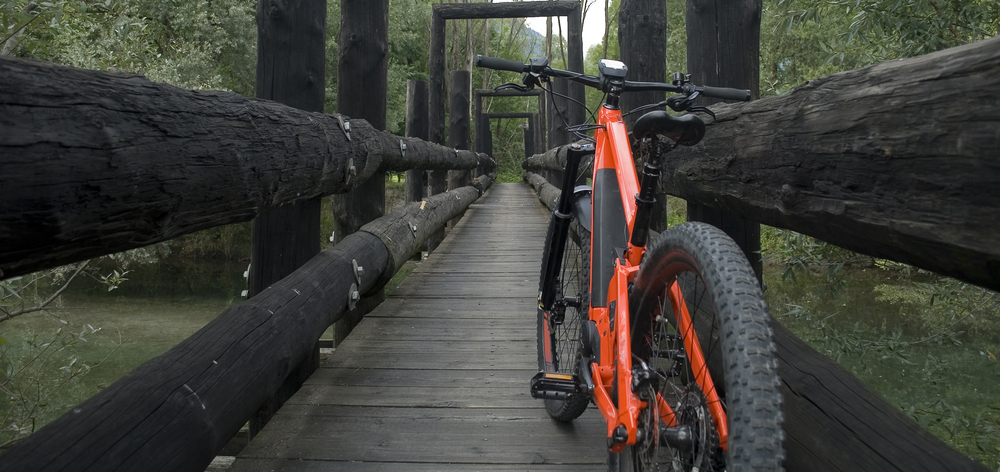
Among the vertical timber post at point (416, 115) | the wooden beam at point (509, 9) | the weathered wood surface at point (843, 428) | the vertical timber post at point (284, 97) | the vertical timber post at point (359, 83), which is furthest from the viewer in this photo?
the wooden beam at point (509, 9)

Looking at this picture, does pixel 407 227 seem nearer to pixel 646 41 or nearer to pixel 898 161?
pixel 646 41

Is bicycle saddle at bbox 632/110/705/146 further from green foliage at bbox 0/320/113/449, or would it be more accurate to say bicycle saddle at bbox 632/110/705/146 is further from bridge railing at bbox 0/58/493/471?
green foliage at bbox 0/320/113/449

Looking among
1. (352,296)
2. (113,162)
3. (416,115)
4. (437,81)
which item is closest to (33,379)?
(352,296)

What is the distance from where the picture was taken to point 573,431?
93.2 inches

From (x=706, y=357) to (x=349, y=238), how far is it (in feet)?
7.96

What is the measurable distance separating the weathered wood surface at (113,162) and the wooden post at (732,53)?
5.76 feet

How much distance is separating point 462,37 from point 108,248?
1271 inches

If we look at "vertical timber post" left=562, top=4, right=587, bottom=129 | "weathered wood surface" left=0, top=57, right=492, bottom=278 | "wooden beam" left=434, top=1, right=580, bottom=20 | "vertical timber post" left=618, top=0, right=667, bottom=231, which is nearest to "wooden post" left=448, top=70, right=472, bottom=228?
"wooden beam" left=434, top=1, right=580, bottom=20

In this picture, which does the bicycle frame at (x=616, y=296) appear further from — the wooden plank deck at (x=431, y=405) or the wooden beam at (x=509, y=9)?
the wooden beam at (x=509, y=9)

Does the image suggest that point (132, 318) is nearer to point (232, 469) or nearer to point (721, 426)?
point (232, 469)

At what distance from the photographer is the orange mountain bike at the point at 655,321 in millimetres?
1047

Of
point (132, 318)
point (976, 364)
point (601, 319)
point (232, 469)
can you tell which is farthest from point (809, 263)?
point (132, 318)

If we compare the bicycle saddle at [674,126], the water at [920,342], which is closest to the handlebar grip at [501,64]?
the bicycle saddle at [674,126]

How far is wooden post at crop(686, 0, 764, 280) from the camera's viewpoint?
2691 millimetres
